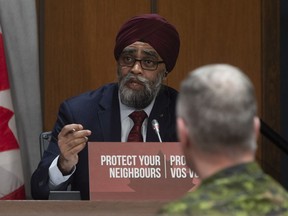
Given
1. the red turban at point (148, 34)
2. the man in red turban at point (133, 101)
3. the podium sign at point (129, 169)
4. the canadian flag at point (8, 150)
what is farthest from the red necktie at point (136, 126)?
the canadian flag at point (8, 150)

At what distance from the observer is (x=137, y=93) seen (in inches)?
138

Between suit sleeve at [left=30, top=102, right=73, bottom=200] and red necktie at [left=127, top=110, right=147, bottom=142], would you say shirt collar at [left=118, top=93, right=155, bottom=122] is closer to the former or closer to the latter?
red necktie at [left=127, top=110, right=147, bottom=142]

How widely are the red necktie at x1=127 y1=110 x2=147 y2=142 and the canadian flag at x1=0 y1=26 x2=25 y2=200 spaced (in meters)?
1.21

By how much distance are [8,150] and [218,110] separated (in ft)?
10.4

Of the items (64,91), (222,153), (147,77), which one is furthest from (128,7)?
(222,153)

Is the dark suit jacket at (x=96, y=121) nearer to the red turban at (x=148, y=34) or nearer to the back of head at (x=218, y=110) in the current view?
A: the red turban at (x=148, y=34)

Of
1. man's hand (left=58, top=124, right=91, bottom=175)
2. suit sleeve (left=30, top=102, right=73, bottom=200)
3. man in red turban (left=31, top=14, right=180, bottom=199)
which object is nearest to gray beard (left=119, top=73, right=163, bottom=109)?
man in red turban (left=31, top=14, right=180, bottom=199)

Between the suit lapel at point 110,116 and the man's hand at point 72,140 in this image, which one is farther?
the suit lapel at point 110,116

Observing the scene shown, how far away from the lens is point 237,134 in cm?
154

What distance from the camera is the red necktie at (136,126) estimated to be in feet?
11.4

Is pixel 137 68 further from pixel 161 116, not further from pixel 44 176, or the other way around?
pixel 44 176

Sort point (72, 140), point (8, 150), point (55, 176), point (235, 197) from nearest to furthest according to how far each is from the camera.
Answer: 1. point (235, 197)
2. point (72, 140)
3. point (55, 176)
4. point (8, 150)

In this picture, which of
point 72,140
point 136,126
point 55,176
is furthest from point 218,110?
point 136,126

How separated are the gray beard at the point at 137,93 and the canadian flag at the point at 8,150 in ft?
3.96
